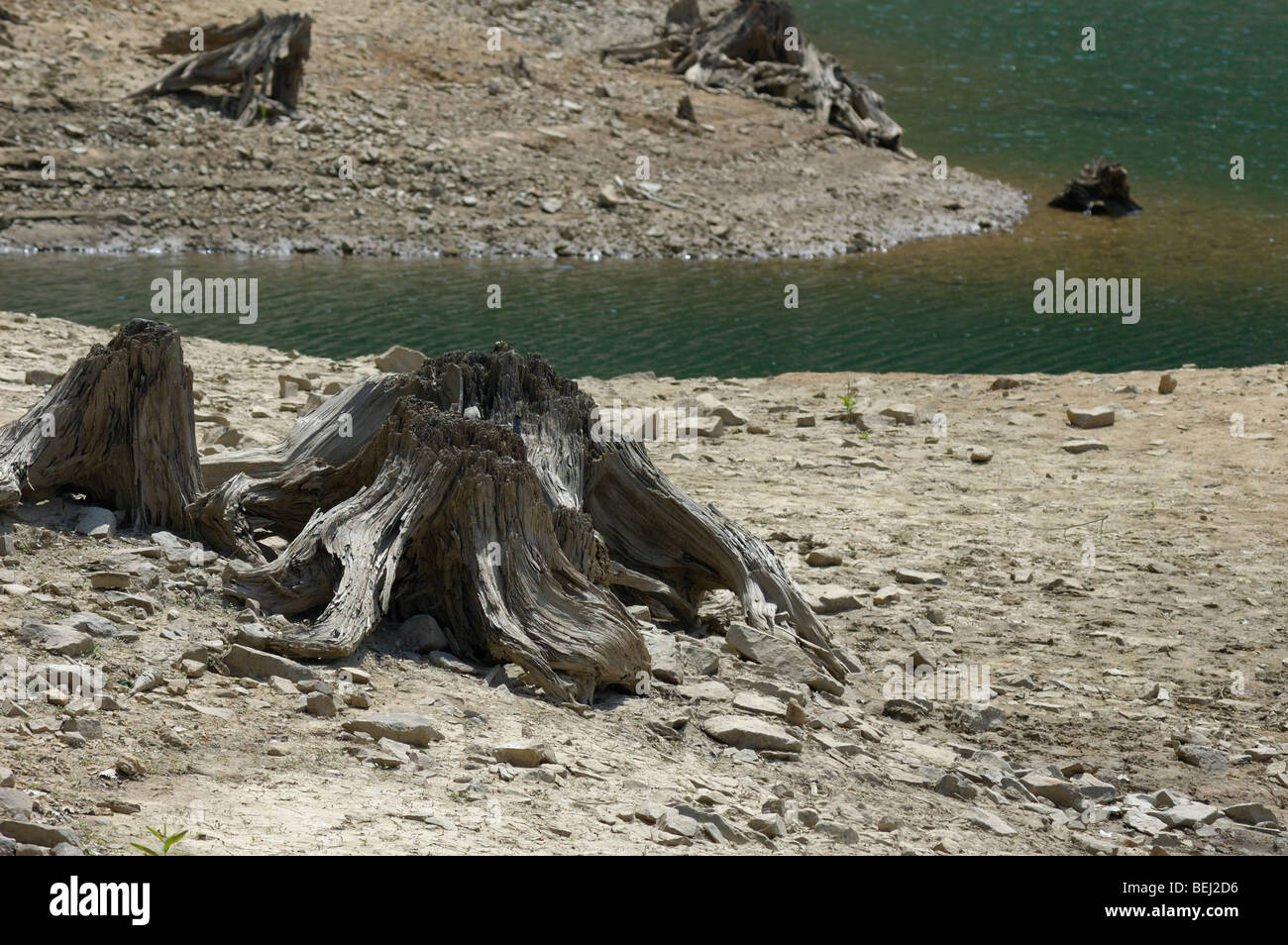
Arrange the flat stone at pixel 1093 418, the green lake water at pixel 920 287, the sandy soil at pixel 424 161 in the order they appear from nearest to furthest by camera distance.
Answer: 1. the flat stone at pixel 1093 418
2. the green lake water at pixel 920 287
3. the sandy soil at pixel 424 161

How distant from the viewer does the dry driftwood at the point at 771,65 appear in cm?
3666

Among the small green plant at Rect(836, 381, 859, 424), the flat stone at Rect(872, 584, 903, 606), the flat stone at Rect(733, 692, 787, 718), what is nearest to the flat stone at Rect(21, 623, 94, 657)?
the flat stone at Rect(733, 692, 787, 718)

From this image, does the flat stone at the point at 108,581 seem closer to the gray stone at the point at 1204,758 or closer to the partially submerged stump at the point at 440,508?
the partially submerged stump at the point at 440,508

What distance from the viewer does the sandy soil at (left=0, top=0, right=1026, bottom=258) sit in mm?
27703

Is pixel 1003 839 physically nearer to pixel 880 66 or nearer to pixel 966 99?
pixel 966 99

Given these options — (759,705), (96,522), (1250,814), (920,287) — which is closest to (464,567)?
(759,705)

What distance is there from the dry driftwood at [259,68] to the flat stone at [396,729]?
83.8 ft

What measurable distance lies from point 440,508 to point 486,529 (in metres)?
0.31

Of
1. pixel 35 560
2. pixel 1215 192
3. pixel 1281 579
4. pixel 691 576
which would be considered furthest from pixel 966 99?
pixel 35 560

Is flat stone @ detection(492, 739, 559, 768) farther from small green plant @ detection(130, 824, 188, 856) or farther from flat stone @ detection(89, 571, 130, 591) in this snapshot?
flat stone @ detection(89, 571, 130, 591)

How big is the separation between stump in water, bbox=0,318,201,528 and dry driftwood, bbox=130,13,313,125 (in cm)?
2293

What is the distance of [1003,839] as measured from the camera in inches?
290

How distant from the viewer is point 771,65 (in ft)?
124

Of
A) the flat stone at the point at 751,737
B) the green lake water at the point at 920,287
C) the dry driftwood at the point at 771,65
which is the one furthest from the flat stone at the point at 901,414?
the dry driftwood at the point at 771,65
